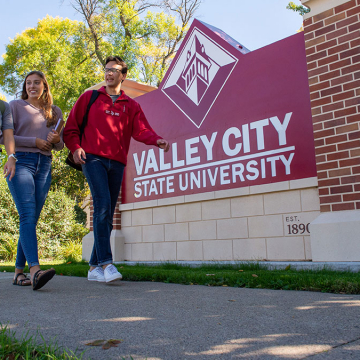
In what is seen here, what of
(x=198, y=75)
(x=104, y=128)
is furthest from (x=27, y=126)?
(x=198, y=75)

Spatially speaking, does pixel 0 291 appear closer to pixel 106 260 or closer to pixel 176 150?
pixel 106 260

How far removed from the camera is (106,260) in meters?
3.51

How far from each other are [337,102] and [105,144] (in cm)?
267

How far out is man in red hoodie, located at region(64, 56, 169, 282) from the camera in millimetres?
3547

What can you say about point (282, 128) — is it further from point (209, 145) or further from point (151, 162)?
point (151, 162)

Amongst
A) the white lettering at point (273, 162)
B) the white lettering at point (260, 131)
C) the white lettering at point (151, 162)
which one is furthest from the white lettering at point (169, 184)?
the white lettering at point (273, 162)

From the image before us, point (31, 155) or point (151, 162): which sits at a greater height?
point (151, 162)

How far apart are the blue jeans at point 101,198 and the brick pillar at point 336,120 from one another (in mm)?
2289

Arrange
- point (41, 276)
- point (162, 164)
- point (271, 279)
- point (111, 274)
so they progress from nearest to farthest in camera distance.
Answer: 1. point (41, 276)
2. point (271, 279)
3. point (111, 274)
4. point (162, 164)

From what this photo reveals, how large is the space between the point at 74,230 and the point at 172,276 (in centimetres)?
961

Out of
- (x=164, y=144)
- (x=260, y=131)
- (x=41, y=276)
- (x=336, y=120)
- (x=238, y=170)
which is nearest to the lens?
(x=41, y=276)

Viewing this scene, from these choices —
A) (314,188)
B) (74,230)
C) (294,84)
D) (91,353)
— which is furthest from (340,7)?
(74,230)

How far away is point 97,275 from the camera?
12.0 feet

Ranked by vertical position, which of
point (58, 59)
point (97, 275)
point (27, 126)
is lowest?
point (97, 275)
